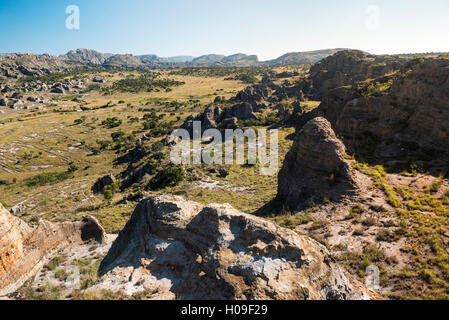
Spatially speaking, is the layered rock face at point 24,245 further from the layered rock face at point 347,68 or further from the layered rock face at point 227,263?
the layered rock face at point 347,68

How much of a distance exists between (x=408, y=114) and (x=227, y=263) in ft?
78.2

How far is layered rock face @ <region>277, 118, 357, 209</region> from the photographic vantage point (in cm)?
1526

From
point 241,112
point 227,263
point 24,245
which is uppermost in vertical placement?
point 241,112

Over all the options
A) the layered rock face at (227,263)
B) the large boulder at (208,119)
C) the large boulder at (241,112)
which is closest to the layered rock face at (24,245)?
the layered rock face at (227,263)

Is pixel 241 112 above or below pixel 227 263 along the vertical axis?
above

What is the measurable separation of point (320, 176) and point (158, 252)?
11977 millimetres

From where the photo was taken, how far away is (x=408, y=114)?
71.4ft

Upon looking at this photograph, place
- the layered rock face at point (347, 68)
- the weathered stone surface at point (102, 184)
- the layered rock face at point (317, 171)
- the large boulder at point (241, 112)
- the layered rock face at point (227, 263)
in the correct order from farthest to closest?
the layered rock face at point (347, 68)
the large boulder at point (241, 112)
the weathered stone surface at point (102, 184)
the layered rock face at point (317, 171)
the layered rock face at point (227, 263)

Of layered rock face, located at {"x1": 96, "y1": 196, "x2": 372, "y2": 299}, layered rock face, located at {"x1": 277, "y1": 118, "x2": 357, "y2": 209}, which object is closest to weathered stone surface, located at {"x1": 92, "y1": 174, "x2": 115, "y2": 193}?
layered rock face, located at {"x1": 277, "y1": 118, "x2": 357, "y2": 209}

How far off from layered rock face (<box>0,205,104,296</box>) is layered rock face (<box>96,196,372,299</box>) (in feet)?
14.2

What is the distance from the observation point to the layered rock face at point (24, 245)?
8.87m

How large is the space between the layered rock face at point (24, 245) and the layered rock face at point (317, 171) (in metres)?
14.2

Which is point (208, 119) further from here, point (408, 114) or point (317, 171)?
point (317, 171)

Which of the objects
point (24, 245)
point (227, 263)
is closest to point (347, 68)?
point (227, 263)
